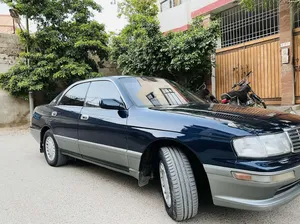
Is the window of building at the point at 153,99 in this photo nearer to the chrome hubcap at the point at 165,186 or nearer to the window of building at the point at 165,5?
the chrome hubcap at the point at 165,186

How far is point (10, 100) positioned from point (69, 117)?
26.0 ft

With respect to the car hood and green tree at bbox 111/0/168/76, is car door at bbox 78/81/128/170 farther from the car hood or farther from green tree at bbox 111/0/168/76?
green tree at bbox 111/0/168/76

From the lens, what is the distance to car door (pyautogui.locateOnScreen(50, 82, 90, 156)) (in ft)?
13.2

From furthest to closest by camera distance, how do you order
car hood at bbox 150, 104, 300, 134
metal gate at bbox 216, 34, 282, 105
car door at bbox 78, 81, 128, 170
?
metal gate at bbox 216, 34, 282, 105 → car door at bbox 78, 81, 128, 170 → car hood at bbox 150, 104, 300, 134

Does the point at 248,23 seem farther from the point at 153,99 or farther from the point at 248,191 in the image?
the point at 248,191

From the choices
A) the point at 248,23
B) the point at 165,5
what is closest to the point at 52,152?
the point at 248,23

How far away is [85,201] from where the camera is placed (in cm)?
323

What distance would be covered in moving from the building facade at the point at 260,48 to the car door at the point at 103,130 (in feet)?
20.6

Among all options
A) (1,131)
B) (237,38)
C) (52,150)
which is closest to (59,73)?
(1,131)

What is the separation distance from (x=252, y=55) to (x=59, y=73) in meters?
7.09

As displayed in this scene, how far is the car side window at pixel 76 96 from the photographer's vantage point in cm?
415

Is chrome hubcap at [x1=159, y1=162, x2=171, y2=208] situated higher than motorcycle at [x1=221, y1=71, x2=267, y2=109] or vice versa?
motorcycle at [x1=221, y1=71, x2=267, y2=109]

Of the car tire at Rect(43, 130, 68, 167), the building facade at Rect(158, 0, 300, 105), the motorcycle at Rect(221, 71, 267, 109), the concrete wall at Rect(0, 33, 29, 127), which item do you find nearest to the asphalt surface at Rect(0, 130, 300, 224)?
the car tire at Rect(43, 130, 68, 167)

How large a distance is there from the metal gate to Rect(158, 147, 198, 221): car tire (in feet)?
22.5
